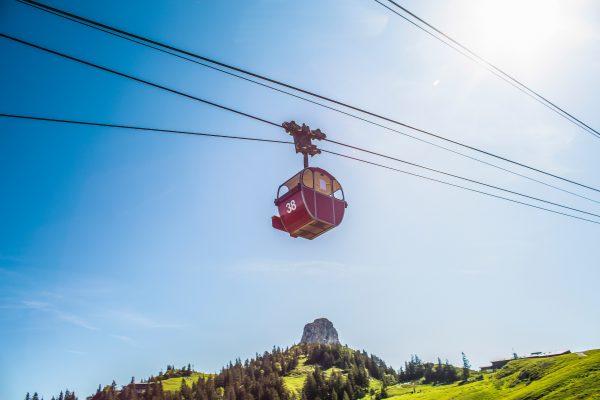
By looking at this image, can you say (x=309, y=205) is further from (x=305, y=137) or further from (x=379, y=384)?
(x=379, y=384)

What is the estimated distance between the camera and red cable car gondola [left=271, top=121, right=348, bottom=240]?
12.8 metres

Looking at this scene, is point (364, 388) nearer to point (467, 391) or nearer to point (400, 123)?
point (467, 391)

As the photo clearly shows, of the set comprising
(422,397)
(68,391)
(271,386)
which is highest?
(68,391)

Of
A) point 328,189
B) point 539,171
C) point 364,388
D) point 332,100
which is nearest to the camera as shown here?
point 332,100

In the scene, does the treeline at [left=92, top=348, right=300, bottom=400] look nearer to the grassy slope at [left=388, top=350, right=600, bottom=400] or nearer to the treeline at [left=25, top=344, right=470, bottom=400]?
the treeline at [left=25, top=344, right=470, bottom=400]

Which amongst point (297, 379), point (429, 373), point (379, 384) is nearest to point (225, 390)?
point (297, 379)

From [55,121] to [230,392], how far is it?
484 feet

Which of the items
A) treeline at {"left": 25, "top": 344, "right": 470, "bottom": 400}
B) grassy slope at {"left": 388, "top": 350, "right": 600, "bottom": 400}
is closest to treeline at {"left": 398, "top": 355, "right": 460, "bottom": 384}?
treeline at {"left": 25, "top": 344, "right": 470, "bottom": 400}

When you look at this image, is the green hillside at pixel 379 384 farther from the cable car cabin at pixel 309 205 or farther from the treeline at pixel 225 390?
the cable car cabin at pixel 309 205

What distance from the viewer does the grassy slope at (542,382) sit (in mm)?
80125

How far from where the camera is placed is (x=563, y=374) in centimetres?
9325

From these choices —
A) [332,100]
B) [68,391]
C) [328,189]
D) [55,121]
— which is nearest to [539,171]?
[328,189]

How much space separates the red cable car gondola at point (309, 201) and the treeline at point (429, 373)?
7322 inches

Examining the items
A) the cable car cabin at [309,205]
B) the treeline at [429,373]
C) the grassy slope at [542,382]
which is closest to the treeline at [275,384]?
the treeline at [429,373]
